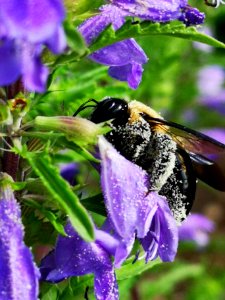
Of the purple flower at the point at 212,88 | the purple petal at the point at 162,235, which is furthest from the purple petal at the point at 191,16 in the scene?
the purple flower at the point at 212,88

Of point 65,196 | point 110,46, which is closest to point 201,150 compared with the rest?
point 110,46

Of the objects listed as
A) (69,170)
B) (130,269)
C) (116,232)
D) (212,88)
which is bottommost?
(212,88)

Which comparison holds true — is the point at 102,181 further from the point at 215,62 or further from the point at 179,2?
the point at 215,62

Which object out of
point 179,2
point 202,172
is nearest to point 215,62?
point 202,172

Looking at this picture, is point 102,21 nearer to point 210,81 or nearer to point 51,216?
point 51,216

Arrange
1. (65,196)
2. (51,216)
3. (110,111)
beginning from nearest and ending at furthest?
1. (65,196)
2. (51,216)
3. (110,111)

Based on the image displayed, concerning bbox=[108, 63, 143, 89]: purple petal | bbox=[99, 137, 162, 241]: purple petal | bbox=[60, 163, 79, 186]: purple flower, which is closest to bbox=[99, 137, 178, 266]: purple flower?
bbox=[99, 137, 162, 241]: purple petal

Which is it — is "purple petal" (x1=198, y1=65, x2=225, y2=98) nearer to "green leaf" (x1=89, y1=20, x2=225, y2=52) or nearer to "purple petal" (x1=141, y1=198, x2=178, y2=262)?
"purple petal" (x1=141, y1=198, x2=178, y2=262)
